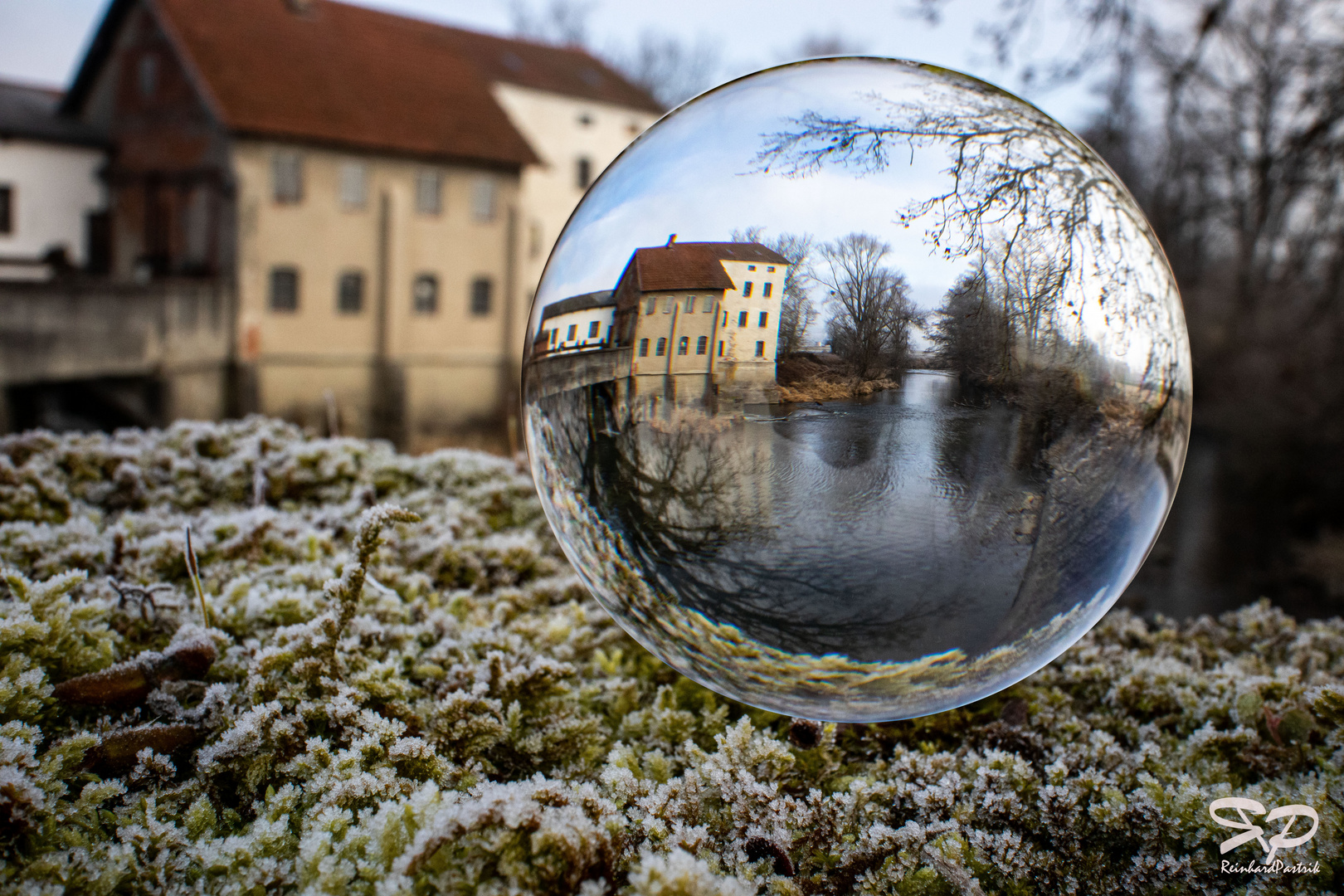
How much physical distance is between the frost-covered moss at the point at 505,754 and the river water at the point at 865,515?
0.50m

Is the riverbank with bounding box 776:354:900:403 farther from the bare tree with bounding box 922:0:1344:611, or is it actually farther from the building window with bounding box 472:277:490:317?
the building window with bounding box 472:277:490:317

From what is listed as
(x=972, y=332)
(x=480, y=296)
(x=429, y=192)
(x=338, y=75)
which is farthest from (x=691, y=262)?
(x=338, y=75)

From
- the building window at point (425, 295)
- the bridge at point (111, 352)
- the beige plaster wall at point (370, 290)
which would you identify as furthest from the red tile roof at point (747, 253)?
the building window at point (425, 295)

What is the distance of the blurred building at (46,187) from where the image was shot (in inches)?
1021

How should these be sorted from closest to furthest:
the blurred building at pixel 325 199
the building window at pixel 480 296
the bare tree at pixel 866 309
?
the bare tree at pixel 866 309 < the blurred building at pixel 325 199 < the building window at pixel 480 296

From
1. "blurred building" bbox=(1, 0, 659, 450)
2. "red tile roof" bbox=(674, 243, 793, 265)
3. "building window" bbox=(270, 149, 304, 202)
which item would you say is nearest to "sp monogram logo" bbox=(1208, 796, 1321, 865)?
"red tile roof" bbox=(674, 243, 793, 265)

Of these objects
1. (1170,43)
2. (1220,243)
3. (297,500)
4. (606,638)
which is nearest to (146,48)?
(1170,43)

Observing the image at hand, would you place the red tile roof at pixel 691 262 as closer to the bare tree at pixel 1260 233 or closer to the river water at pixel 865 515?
the river water at pixel 865 515

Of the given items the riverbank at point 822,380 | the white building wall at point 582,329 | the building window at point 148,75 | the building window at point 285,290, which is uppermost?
the building window at point 148,75

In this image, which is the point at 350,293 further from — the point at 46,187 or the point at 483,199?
the point at 46,187

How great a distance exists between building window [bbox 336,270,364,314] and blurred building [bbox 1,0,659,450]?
0.05m

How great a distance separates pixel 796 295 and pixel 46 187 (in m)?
31.9

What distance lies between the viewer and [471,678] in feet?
8.85

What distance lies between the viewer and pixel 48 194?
88.2ft
